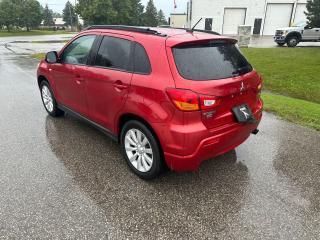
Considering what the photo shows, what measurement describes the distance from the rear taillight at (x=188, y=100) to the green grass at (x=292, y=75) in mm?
5931

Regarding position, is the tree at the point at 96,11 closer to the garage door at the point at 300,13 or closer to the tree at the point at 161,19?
the garage door at the point at 300,13

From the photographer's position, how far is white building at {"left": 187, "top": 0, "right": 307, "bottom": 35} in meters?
36.0

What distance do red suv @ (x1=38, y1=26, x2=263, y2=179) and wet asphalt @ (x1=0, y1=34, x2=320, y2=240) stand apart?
1.34 ft

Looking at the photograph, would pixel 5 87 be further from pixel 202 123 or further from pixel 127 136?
→ pixel 202 123

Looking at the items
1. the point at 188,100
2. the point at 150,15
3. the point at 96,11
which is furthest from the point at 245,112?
the point at 150,15

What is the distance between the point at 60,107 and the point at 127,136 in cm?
218

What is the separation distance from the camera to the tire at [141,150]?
3197 millimetres

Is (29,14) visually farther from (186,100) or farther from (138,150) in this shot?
(186,100)

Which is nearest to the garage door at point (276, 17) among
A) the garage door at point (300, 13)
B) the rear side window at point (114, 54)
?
the garage door at point (300, 13)

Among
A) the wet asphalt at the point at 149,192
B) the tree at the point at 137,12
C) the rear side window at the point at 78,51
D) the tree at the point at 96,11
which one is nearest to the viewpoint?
the wet asphalt at the point at 149,192

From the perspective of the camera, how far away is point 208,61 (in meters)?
3.11

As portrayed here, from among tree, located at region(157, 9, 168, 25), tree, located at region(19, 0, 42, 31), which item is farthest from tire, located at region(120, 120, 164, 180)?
tree, located at region(157, 9, 168, 25)

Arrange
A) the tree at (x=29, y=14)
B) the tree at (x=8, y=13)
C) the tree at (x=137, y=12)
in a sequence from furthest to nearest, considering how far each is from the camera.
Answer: the tree at (x=137, y=12)
the tree at (x=29, y=14)
the tree at (x=8, y=13)

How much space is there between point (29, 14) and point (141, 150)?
64.5m
